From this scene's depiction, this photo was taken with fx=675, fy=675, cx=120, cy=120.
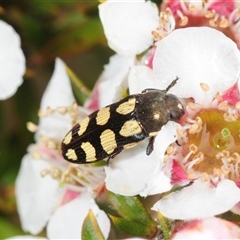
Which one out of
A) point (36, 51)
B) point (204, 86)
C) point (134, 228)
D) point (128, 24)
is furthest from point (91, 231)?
point (36, 51)

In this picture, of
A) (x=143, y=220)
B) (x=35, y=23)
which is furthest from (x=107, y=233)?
(x=35, y=23)

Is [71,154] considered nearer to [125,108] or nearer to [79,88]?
[125,108]

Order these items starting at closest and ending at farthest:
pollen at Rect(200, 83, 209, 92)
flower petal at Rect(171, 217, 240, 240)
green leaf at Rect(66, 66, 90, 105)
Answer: flower petal at Rect(171, 217, 240, 240) → pollen at Rect(200, 83, 209, 92) → green leaf at Rect(66, 66, 90, 105)

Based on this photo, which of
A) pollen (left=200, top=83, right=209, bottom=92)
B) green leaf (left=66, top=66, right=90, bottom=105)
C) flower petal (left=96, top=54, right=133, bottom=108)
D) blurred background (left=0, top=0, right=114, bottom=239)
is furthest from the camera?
blurred background (left=0, top=0, right=114, bottom=239)

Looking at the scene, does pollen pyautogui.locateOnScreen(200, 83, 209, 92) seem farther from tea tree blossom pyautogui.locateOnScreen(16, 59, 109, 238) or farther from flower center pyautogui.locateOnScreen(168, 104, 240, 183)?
tea tree blossom pyautogui.locateOnScreen(16, 59, 109, 238)

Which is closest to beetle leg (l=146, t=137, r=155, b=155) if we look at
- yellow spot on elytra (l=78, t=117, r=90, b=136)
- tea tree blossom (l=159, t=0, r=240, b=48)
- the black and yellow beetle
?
the black and yellow beetle

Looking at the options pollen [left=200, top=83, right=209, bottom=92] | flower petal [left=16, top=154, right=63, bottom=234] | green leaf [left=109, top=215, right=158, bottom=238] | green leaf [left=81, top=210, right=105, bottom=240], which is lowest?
flower petal [left=16, top=154, right=63, bottom=234]

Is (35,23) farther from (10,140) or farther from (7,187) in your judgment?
(7,187)

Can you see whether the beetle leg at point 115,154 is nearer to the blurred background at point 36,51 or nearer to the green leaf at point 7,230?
the green leaf at point 7,230
